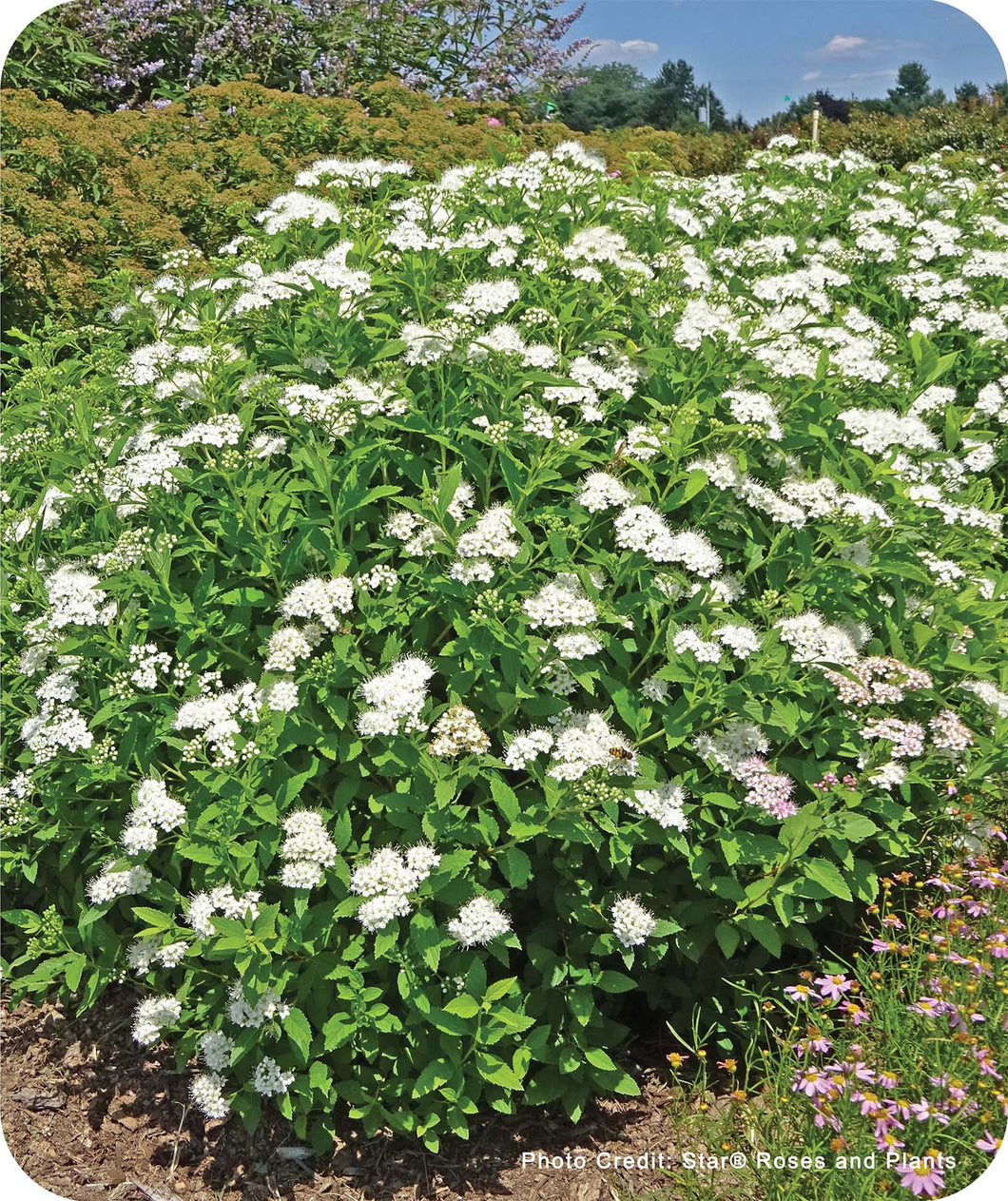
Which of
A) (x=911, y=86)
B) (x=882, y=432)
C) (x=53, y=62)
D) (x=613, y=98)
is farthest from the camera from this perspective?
(x=911, y=86)

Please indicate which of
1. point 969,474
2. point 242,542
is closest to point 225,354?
point 242,542

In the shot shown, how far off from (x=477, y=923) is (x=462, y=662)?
68 cm

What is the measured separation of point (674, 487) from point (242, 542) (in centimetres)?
128

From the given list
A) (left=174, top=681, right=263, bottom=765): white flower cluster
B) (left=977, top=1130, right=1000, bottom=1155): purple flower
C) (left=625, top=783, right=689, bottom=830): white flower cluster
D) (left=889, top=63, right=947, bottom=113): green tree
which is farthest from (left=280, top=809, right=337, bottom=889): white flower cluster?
(left=889, top=63, right=947, bottom=113): green tree

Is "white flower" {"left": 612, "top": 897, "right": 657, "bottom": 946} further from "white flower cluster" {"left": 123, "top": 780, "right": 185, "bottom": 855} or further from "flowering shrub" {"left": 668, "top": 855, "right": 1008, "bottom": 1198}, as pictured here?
"white flower cluster" {"left": 123, "top": 780, "right": 185, "bottom": 855}

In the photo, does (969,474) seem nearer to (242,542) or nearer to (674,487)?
(674,487)

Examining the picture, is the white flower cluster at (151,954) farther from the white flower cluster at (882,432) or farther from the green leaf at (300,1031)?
the white flower cluster at (882,432)

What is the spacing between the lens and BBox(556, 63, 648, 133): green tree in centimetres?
1780

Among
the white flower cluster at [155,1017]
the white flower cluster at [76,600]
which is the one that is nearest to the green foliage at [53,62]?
the white flower cluster at [76,600]

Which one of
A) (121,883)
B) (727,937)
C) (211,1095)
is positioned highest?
(121,883)

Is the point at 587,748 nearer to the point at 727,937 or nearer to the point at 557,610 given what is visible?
the point at 557,610

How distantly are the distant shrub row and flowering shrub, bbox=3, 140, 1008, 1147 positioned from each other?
1189 mm

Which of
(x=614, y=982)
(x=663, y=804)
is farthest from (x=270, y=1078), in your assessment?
(x=663, y=804)

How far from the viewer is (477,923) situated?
268 cm
